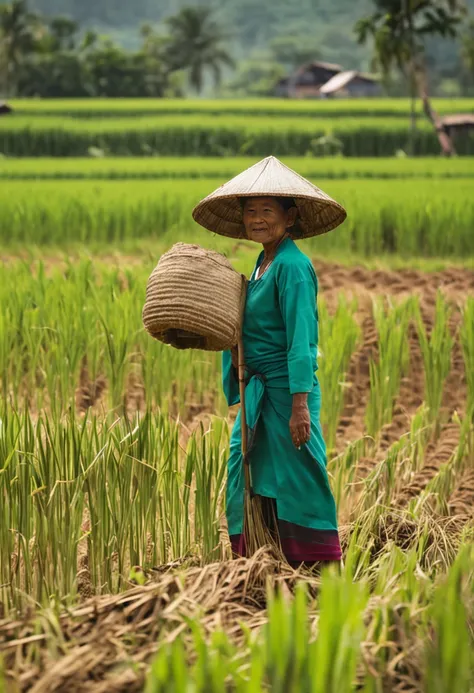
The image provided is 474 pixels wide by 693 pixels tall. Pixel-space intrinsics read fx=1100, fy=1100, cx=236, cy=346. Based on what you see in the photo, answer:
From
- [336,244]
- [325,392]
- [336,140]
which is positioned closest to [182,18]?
[336,140]

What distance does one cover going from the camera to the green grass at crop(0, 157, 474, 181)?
13898 millimetres

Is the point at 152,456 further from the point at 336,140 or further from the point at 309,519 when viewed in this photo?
the point at 336,140

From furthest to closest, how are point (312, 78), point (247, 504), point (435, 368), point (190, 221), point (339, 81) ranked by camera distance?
point (312, 78) → point (339, 81) → point (190, 221) → point (435, 368) → point (247, 504)

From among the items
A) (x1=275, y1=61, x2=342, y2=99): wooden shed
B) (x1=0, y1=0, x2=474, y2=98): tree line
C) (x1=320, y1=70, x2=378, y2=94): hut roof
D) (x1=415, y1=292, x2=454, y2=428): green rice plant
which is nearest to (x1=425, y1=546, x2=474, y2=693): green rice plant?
(x1=415, y1=292, x2=454, y2=428): green rice plant

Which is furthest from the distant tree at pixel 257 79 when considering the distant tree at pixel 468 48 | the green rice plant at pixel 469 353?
the green rice plant at pixel 469 353

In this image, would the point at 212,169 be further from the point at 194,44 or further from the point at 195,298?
the point at 194,44

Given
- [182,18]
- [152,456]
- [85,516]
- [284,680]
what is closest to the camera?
[284,680]

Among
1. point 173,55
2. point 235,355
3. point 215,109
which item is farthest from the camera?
point 173,55

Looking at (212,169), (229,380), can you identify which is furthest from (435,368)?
(212,169)

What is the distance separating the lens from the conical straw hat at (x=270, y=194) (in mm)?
2447

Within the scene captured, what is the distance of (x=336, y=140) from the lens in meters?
21.6

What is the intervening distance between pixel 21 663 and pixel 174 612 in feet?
0.86

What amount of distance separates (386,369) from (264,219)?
1.95 metres

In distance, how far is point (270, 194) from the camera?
2.42 m
